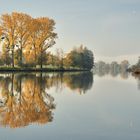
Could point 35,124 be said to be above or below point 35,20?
below

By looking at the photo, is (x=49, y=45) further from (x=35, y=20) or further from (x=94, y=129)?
(x=94, y=129)

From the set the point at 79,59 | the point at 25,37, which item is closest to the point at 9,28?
the point at 25,37

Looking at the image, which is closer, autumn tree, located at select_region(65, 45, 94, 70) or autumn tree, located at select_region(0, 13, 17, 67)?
autumn tree, located at select_region(0, 13, 17, 67)

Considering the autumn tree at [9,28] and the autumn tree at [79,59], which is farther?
the autumn tree at [79,59]

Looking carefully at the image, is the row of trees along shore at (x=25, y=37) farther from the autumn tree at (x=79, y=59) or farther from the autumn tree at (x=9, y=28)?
the autumn tree at (x=79, y=59)

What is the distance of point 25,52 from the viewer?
83.8 meters

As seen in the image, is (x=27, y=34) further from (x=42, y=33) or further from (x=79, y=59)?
(x=79, y=59)

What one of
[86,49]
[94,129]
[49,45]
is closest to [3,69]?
[49,45]

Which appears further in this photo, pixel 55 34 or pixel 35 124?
pixel 55 34

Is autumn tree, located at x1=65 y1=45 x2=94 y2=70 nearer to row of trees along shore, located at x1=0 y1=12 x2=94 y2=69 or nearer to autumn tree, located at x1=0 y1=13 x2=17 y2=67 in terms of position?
row of trees along shore, located at x1=0 y1=12 x2=94 y2=69

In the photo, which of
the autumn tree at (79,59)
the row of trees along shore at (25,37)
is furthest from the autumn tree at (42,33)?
the autumn tree at (79,59)

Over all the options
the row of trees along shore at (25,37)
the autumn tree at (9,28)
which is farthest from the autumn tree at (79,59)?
the autumn tree at (9,28)

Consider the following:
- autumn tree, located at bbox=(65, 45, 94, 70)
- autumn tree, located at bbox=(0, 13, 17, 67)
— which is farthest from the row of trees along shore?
autumn tree, located at bbox=(65, 45, 94, 70)

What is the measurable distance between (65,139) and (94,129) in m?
1.71
